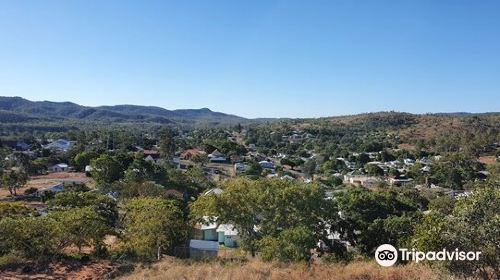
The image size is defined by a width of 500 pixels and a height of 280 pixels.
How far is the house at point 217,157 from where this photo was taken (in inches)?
2272

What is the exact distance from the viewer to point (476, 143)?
63.8m

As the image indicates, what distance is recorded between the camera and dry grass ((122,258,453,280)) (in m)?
9.03

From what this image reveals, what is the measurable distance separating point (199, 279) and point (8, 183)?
2836 cm

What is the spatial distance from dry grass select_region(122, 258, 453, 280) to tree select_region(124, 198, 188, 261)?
7.71ft

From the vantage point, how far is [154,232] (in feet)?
45.8

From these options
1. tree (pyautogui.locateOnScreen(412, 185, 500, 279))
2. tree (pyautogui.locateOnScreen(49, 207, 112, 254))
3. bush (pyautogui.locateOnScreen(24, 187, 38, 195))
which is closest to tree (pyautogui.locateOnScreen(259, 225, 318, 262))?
tree (pyautogui.locateOnScreen(49, 207, 112, 254))

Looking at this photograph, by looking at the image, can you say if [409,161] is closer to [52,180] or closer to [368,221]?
[52,180]

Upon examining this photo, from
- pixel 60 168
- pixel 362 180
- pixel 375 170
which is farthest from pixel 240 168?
pixel 60 168

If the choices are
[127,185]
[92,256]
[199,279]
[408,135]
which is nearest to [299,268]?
[199,279]

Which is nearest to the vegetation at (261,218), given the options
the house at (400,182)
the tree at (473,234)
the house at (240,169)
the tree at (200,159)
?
the tree at (473,234)

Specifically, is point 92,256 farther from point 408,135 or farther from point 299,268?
point 408,135

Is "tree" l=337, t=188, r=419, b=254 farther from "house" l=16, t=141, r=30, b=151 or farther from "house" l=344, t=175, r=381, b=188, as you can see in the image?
"house" l=16, t=141, r=30, b=151

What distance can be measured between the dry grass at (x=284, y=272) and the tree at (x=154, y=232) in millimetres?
2351

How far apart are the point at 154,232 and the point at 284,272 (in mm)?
5525
